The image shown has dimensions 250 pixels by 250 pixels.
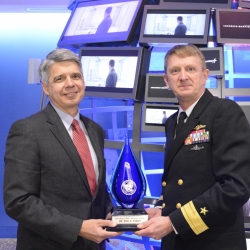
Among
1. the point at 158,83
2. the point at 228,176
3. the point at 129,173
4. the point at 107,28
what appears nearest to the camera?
the point at 228,176

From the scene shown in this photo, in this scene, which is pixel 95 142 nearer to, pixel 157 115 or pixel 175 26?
pixel 157 115

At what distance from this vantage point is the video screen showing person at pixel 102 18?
3164mm

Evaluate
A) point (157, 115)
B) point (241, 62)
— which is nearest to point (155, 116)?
point (157, 115)

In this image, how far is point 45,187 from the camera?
1652 millimetres

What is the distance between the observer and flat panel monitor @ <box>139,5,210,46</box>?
2906 millimetres

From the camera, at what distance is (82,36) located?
327 cm

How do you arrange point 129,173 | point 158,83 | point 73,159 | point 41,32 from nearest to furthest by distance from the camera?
point 73,159 → point 129,173 → point 158,83 → point 41,32

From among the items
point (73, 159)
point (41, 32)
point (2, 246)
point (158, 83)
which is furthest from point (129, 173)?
point (41, 32)

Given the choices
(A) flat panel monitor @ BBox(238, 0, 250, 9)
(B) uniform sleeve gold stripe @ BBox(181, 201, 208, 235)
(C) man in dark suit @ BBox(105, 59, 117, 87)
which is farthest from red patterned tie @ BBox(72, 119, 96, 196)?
(A) flat panel monitor @ BBox(238, 0, 250, 9)

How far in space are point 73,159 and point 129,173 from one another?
0.88 ft

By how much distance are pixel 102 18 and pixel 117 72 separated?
55cm

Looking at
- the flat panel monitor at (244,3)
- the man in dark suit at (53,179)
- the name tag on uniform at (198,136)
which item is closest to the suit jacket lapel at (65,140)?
the man in dark suit at (53,179)

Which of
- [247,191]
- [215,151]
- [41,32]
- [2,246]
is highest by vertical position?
[41,32]

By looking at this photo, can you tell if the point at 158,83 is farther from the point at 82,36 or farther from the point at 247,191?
the point at 247,191
